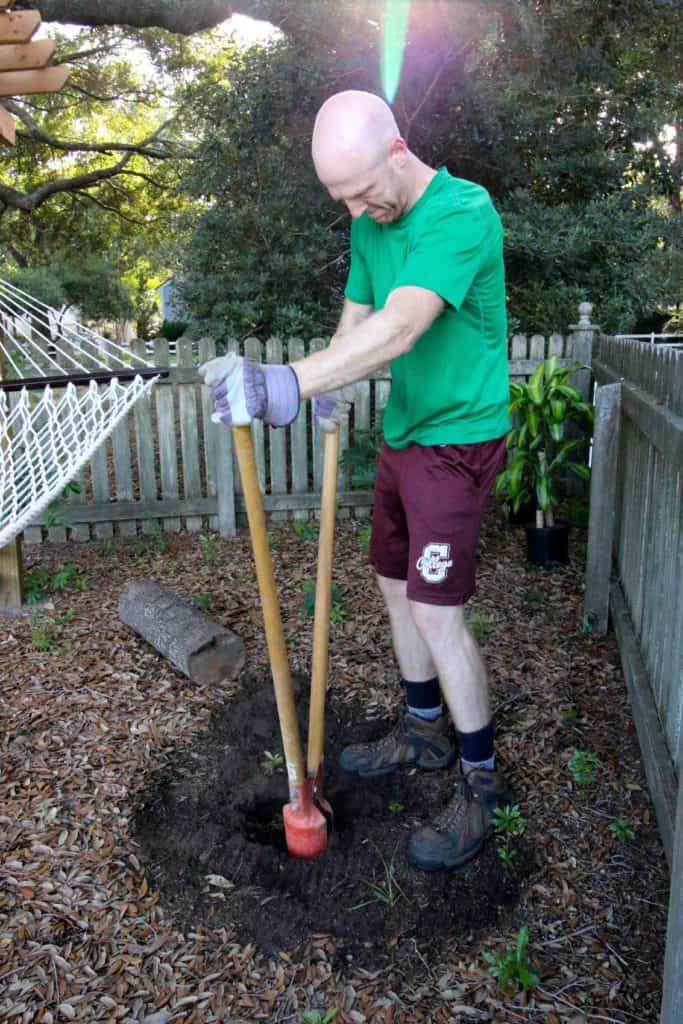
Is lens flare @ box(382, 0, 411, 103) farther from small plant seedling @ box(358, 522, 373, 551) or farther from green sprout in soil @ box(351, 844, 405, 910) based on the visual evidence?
green sprout in soil @ box(351, 844, 405, 910)

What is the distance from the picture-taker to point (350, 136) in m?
1.61

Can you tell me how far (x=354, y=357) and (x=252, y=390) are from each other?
21 centimetres

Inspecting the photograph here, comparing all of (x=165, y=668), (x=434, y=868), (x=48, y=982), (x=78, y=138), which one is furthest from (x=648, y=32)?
(x=78, y=138)

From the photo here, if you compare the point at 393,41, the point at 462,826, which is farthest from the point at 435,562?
the point at 393,41

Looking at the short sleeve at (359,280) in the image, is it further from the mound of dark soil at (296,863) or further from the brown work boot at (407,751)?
the mound of dark soil at (296,863)

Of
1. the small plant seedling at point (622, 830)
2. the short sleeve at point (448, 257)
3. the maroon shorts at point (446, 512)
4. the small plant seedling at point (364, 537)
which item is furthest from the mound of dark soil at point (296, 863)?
Result: the small plant seedling at point (364, 537)

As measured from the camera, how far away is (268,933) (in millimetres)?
1790

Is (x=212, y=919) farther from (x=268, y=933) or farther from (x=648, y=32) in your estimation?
(x=648, y=32)

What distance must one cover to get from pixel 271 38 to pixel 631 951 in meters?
6.14

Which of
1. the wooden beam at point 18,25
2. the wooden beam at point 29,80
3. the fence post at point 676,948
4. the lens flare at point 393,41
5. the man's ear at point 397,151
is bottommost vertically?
the fence post at point 676,948

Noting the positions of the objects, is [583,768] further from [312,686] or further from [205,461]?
[205,461]

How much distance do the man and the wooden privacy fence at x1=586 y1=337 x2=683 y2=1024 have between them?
449 millimetres

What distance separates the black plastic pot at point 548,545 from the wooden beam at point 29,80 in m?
2.79

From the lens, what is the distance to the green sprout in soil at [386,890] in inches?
73.7
